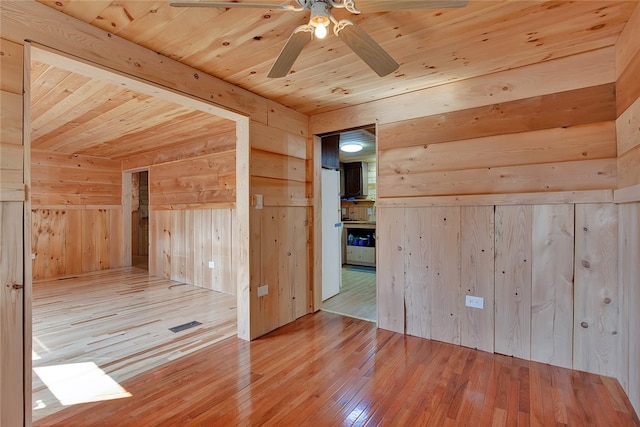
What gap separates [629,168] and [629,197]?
20 centimetres

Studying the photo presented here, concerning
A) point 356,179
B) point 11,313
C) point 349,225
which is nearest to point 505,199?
point 11,313

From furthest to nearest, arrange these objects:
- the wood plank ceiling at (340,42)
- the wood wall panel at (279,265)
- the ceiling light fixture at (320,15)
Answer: the wood wall panel at (279,265)
the wood plank ceiling at (340,42)
the ceiling light fixture at (320,15)

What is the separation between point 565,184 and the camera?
2.30 metres

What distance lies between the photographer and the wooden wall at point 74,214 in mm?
5398

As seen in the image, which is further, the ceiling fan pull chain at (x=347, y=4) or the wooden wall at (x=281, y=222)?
the wooden wall at (x=281, y=222)

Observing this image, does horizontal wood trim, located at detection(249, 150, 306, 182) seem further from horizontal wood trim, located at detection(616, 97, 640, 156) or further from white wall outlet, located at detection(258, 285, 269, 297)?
horizontal wood trim, located at detection(616, 97, 640, 156)

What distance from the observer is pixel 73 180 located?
18.9 ft

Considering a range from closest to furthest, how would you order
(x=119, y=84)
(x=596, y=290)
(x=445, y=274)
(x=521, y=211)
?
(x=119, y=84) → (x=596, y=290) → (x=521, y=211) → (x=445, y=274)

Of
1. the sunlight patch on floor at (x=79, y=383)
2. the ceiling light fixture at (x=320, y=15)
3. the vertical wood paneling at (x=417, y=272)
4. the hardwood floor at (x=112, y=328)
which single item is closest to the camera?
the ceiling light fixture at (x=320, y=15)

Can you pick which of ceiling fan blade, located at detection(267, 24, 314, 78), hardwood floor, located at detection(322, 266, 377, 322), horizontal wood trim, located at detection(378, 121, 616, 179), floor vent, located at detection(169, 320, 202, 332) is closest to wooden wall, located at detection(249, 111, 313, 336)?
hardwood floor, located at detection(322, 266, 377, 322)

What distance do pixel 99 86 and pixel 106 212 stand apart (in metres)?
4.46

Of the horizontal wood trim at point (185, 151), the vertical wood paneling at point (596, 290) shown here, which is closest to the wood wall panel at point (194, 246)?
the horizontal wood trim at point (185, 151)

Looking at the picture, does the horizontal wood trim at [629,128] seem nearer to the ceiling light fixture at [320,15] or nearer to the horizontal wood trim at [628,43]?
the horizontal wood trim at [628,43]

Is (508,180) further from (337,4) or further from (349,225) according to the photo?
(349,225)
